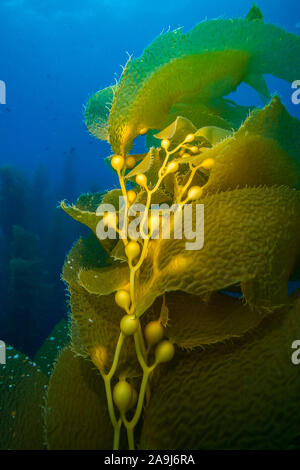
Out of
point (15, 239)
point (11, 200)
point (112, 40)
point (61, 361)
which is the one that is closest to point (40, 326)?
point (15, 239)

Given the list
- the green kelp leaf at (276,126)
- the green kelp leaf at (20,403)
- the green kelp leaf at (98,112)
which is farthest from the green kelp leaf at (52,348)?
the green kelp leaf at (276,126)

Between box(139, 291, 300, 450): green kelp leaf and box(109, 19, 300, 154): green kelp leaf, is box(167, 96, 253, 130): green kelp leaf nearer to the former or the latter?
box(109, 19, 300, 154): green kelp leaf

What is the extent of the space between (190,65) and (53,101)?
3494 cm

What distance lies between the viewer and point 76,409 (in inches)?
14.8

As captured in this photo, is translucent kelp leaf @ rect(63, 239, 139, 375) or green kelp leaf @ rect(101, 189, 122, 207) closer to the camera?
translucent kelp leaf @ rect(63, 239, 139, 375)

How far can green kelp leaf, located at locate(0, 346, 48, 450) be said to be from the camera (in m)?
0.44

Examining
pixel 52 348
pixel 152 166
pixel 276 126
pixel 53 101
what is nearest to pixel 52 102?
pixel 53 101

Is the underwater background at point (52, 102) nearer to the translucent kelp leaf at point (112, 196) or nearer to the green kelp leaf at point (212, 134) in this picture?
the translucent kelp leaf at point (112, 196)

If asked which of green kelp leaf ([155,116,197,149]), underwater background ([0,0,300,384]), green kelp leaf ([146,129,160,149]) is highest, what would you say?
underwater background ([0,0,300,384])

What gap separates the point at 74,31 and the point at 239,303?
3177 cm

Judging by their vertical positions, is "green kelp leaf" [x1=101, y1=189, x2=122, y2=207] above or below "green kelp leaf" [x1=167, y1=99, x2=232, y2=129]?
below

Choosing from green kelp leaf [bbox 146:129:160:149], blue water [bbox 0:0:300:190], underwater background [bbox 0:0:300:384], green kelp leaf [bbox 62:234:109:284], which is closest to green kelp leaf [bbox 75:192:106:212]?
green kelp leaf [bbox 62:234:109:284]

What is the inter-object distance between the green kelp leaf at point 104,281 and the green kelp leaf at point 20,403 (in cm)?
26

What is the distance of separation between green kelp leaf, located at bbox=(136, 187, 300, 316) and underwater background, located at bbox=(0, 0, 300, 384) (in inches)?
149
